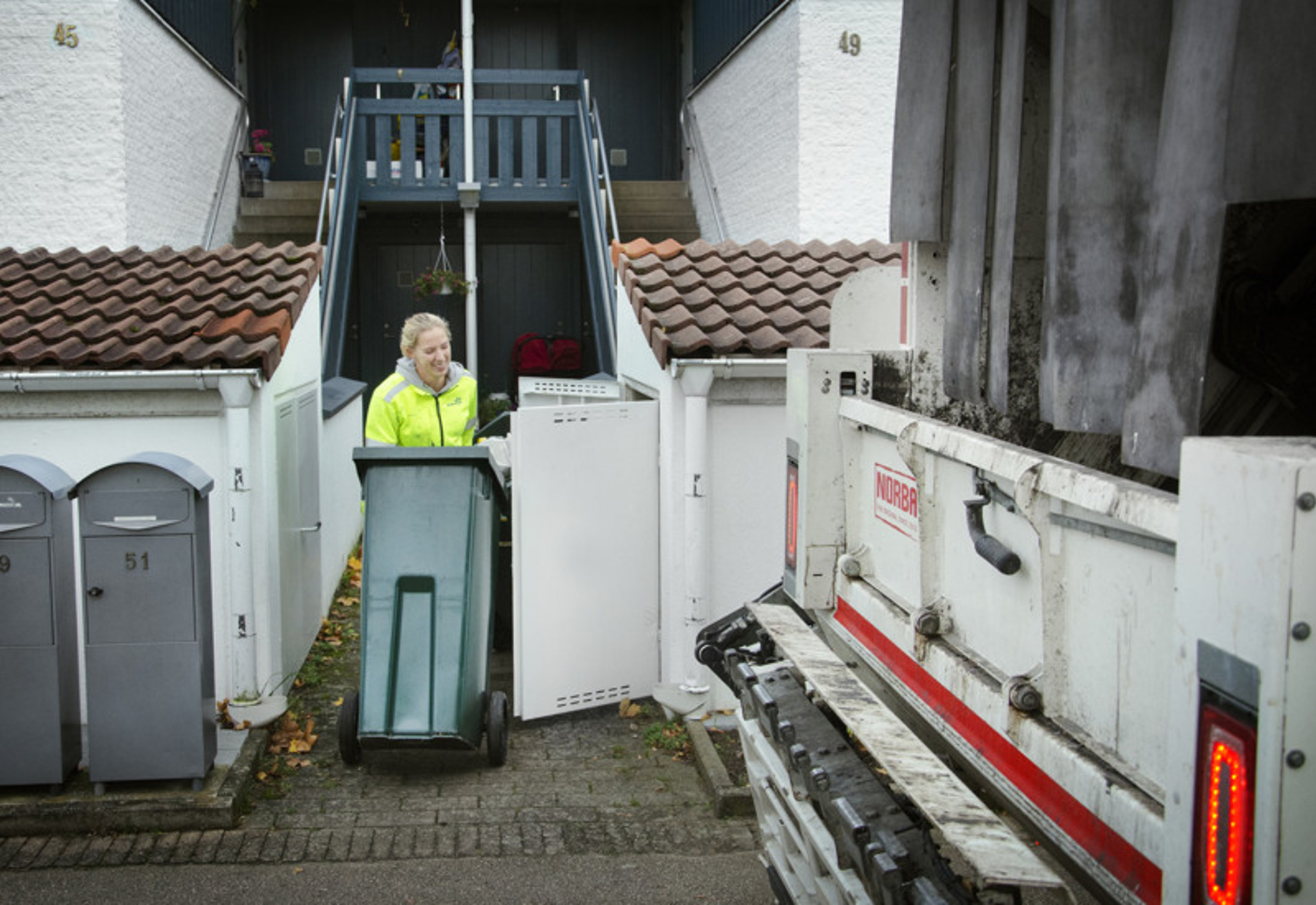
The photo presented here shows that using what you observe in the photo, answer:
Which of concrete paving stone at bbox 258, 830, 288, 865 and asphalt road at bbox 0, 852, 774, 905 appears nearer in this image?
asphalt road at bbox 0, 852, 774, 905

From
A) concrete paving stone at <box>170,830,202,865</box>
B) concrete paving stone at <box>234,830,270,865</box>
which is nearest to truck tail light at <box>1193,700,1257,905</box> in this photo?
concrete paving stone at <box>234,830,270,865</box>

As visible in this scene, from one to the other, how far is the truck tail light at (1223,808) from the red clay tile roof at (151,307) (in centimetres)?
550

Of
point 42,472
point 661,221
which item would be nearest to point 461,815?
point 42,472

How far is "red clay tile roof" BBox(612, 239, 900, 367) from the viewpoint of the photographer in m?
6.68

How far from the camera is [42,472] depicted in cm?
550

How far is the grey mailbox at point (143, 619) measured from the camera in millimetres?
5492

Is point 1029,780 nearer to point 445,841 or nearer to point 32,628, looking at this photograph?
point 445,841

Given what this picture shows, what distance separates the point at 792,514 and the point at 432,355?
3449mm

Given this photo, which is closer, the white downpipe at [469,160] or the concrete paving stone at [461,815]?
the concrete paving stone at [461,815]

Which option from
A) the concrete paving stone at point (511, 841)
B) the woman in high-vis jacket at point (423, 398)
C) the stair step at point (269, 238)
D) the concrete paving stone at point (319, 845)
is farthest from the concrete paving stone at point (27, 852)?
the stair step at point (269, 238)

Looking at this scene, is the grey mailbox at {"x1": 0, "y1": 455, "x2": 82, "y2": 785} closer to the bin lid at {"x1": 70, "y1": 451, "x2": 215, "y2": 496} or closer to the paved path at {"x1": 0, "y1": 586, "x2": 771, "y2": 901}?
the bin lid at {"x1": 70, "y1": 451, "x2": 215, "y2": 496}

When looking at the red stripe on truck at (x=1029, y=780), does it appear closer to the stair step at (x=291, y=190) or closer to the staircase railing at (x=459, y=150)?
the staircase railing at (x=459, y=150)

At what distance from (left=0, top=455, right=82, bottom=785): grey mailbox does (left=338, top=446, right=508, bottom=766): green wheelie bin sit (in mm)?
1303

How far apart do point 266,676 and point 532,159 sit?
8.48 meters
